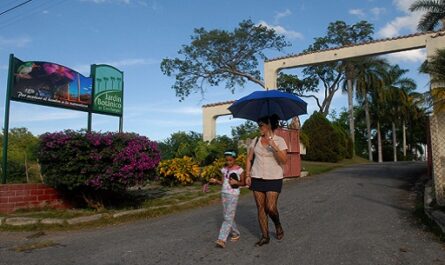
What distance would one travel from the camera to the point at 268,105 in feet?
22.0

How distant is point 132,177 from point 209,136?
16.7m

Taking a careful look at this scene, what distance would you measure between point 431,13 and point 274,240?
15.8 m

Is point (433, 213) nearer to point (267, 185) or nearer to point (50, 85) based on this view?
point (267, 185)

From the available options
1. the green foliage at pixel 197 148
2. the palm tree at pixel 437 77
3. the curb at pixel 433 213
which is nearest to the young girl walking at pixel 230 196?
the curb at pixel 433 213

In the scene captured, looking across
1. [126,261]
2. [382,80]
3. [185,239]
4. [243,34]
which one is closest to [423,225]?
[185,239]

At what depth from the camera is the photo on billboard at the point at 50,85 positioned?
11172mm

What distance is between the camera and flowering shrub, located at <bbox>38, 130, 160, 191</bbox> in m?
9.59

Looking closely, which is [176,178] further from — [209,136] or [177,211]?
[209,136]

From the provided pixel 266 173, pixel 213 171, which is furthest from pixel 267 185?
pixel 213 171

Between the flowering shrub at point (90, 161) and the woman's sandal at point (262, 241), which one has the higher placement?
the flowering shrub at point (90, 161)

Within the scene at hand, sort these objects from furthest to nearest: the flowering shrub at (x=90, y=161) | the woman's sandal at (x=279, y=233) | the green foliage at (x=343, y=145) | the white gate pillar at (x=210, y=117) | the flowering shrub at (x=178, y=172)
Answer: the green foliage at (x=343, y=145), the white gate pillar at (x=210, y=117), the flowering shrub at (x=178, y=172), the flowering shrub at (x=90, y=161), the woman's sandal at (x=279, y=233)

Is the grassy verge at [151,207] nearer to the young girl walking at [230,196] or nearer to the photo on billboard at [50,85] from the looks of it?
the photo on billboard at [50,85]

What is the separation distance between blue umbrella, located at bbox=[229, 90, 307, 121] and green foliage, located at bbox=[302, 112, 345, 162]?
78.7ft

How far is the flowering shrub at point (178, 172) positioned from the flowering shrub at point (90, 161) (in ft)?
17.5
